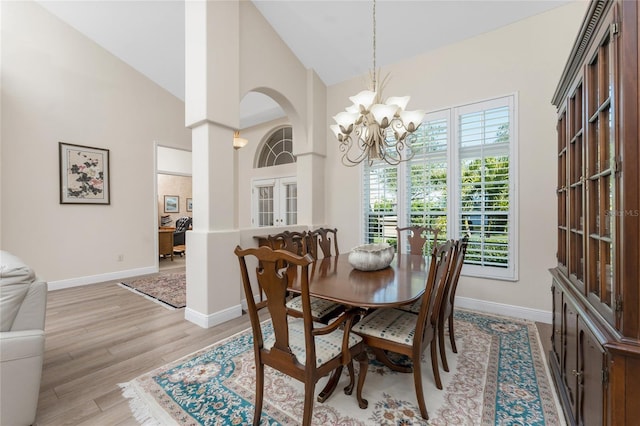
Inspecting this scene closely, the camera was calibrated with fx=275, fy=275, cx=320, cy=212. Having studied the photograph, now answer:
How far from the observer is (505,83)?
10.3 feet

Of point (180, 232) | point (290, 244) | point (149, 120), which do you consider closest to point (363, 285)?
point (290, 244)

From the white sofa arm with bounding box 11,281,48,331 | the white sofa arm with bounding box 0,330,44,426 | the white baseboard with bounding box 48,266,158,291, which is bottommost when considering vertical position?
the white baseboard with bounding box 48,266,158,291

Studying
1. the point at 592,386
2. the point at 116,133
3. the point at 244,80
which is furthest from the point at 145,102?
the point at 592,386

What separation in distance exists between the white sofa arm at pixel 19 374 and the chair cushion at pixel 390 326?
1781 mm

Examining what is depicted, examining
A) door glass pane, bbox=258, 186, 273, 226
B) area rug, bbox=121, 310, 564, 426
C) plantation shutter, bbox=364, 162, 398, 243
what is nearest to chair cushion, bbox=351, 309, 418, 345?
area rug, bbox=121, 310, 564, 426

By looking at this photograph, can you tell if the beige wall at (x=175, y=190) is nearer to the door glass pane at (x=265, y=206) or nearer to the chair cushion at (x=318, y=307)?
the door glass pane at (x=265, y=206)

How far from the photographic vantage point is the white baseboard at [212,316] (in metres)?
2.90

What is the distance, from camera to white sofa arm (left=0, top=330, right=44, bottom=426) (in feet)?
4.61

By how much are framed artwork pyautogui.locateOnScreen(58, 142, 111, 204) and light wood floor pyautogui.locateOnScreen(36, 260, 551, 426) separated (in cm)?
156

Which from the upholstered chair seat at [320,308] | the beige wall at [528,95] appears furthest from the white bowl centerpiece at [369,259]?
the beige wall at [528,95]

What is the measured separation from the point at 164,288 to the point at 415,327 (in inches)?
158

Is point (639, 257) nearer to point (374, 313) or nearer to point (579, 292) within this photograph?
point (579, 292)

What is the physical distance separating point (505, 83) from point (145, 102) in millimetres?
5768

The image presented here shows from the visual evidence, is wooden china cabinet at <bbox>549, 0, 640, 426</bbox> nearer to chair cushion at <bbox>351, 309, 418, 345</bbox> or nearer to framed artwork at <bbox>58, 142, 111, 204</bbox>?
chair cushion at <bbox>351, 309, 418, 345</bbox>
